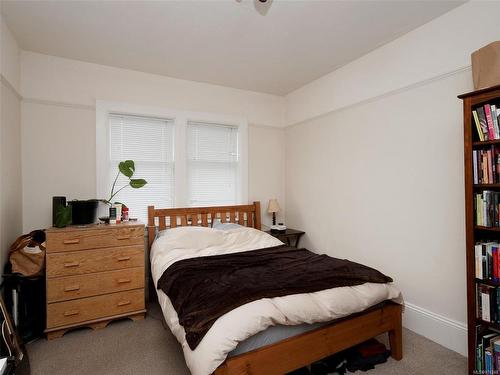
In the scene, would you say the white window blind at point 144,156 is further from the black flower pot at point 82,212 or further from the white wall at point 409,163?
the white wall at point 409,163

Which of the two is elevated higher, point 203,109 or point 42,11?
point 42,11

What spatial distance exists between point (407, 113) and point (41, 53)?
361cm

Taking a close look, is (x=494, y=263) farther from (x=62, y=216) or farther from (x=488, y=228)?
(x=62, y=216)

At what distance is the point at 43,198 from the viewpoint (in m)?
2.72

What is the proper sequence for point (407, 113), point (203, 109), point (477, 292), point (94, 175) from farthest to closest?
point (203, 109) < point (94, 175) < point (407, 113) < point (477, 292)

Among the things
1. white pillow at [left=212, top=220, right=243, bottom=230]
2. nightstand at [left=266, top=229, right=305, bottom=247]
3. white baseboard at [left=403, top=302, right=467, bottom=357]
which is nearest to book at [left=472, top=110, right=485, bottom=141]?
white baseboard at [left=403, top=302, right=467, bottom=357]

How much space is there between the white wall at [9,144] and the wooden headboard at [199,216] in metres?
1.19

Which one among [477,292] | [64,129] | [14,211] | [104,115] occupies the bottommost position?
[477,292]

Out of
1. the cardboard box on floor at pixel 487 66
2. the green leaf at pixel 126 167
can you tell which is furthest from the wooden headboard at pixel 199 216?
the cardboard box on floor at pixel 487 66

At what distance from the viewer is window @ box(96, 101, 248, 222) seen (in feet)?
9.96

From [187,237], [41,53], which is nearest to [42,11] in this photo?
[41,53]

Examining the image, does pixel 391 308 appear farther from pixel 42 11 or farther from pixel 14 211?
pixel 42 11

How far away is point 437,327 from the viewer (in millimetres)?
2176

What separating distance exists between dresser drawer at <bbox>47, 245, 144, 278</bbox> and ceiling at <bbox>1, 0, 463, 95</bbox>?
1.95 metres
